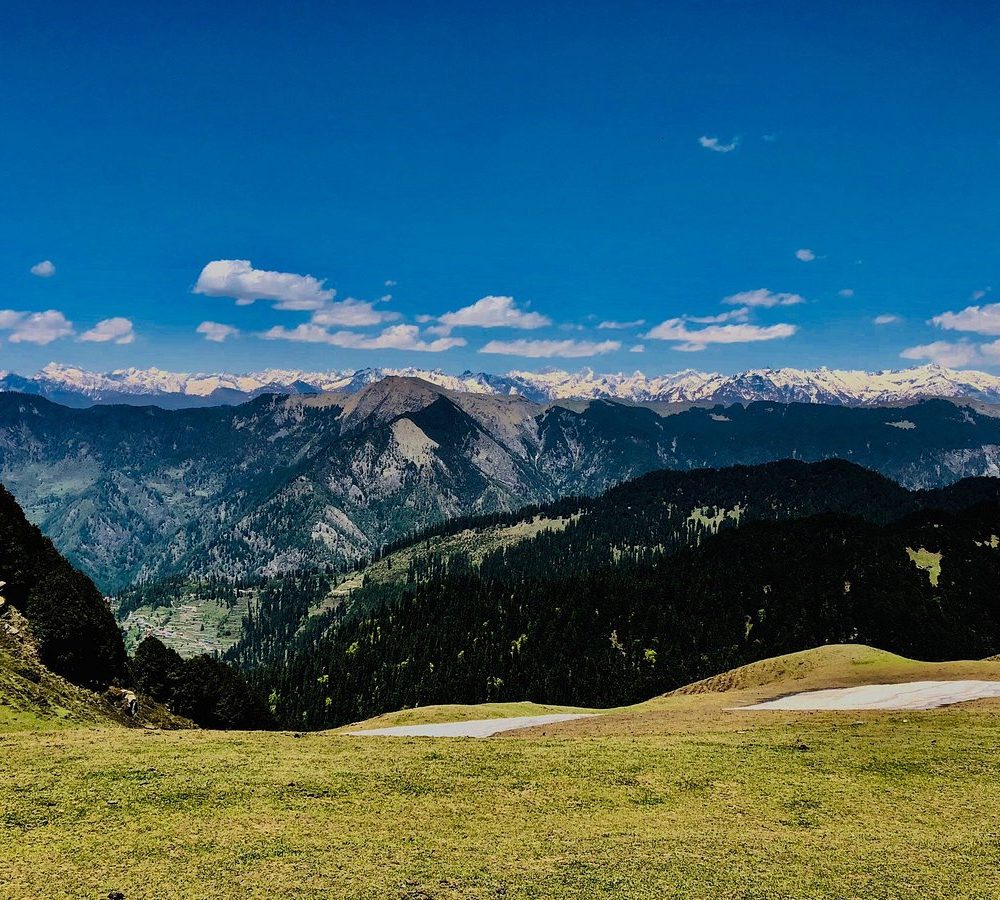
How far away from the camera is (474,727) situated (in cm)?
7550

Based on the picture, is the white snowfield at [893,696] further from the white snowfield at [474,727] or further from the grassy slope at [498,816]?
the white snowfield at [474,727]

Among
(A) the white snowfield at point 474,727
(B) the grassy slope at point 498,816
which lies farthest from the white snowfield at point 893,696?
(A) the white snowfield at point 474,727

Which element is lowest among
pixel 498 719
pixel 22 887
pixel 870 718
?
pixel 498 719

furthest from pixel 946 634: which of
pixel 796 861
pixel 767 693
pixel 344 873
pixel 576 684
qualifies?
Answer: pixel 344 873

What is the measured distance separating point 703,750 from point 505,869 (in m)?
21.7

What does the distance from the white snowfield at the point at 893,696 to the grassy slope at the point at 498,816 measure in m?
23.9

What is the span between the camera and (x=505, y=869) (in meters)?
23.6

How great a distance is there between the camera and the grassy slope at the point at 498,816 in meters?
22.3

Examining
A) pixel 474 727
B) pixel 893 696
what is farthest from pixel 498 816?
pixel 893 696

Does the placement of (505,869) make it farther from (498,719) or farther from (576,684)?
(576,684)

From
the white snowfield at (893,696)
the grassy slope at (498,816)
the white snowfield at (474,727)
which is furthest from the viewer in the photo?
the white snowfield at (474,727)

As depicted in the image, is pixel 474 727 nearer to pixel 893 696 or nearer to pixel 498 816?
pixel 893 696

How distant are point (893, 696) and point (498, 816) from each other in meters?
61.6

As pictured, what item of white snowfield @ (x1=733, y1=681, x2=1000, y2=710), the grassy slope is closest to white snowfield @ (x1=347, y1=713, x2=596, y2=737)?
white snowfield @ (x1=733, y1=681, x2=1000, y2=710)
